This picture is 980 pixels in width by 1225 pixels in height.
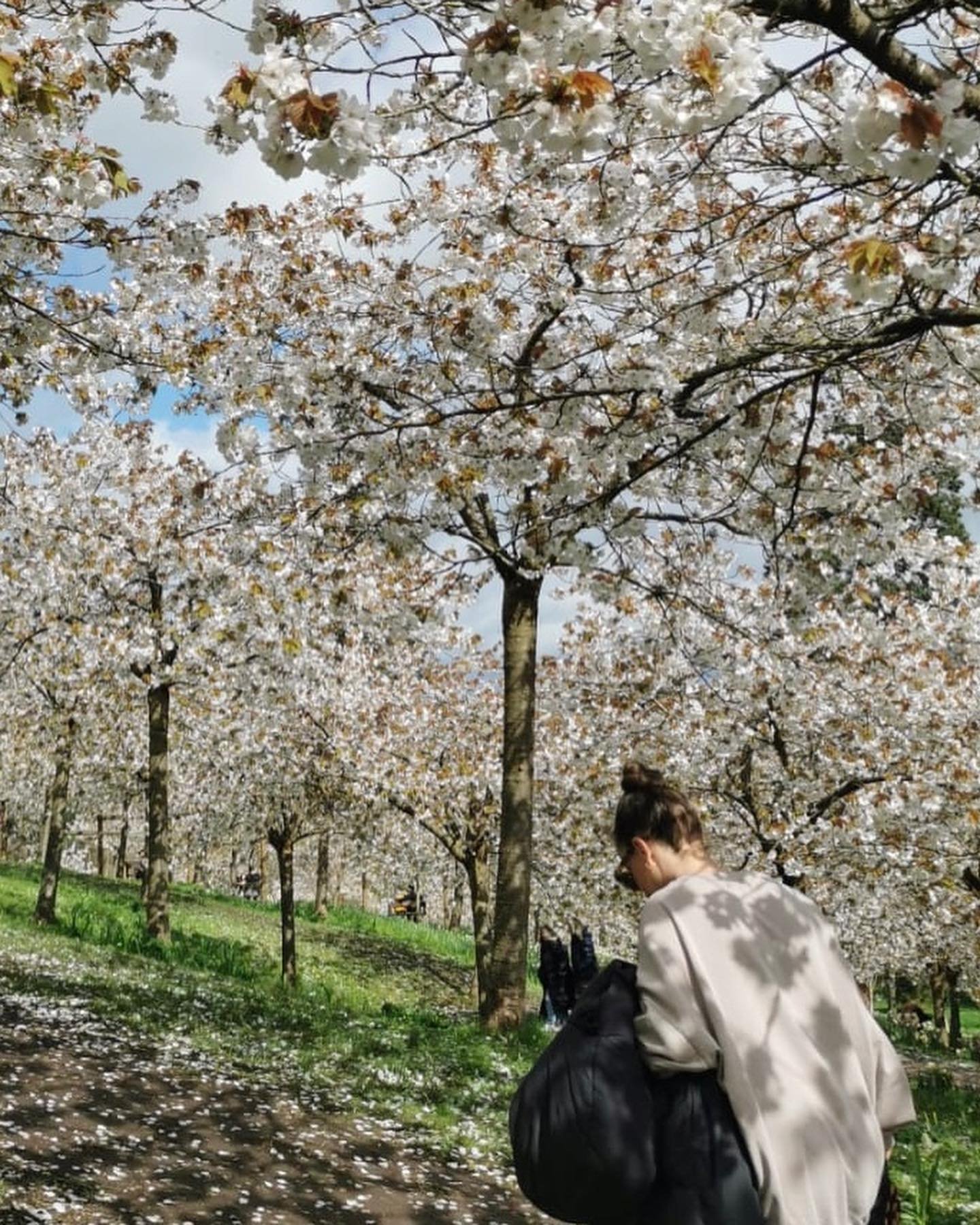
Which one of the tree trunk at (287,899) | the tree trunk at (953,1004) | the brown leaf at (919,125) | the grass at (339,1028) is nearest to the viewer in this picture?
the brown leaf at (919,125)

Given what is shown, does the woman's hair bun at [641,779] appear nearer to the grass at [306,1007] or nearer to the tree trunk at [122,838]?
the grass at [306,1007]

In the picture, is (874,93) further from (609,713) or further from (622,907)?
(622,907)

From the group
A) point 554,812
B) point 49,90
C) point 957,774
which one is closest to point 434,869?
point 554,812

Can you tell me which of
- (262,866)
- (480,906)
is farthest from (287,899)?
(262,866)

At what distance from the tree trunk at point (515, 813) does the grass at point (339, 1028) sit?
0.40m

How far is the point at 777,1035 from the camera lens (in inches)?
79.0

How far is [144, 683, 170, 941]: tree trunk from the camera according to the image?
15.9 metres

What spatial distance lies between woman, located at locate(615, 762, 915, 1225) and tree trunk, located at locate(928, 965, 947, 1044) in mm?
32229

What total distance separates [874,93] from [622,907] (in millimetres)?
18457

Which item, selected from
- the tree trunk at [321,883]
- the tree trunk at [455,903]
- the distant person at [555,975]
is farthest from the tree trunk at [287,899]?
the tree trunk at [455,903]

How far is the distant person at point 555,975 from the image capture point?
1692 centimetres

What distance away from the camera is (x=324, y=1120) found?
23.1 ft

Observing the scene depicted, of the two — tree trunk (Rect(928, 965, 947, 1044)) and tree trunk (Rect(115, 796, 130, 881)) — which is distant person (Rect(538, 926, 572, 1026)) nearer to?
tree trunk (Rect(115, 796, 130, 881))

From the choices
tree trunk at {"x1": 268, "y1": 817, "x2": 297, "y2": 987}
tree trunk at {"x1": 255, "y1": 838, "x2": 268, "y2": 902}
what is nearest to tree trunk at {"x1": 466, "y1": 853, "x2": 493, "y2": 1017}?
tree trunk at {"x1": 268, "y1": 817, "x2": 297, "y2": 987}
